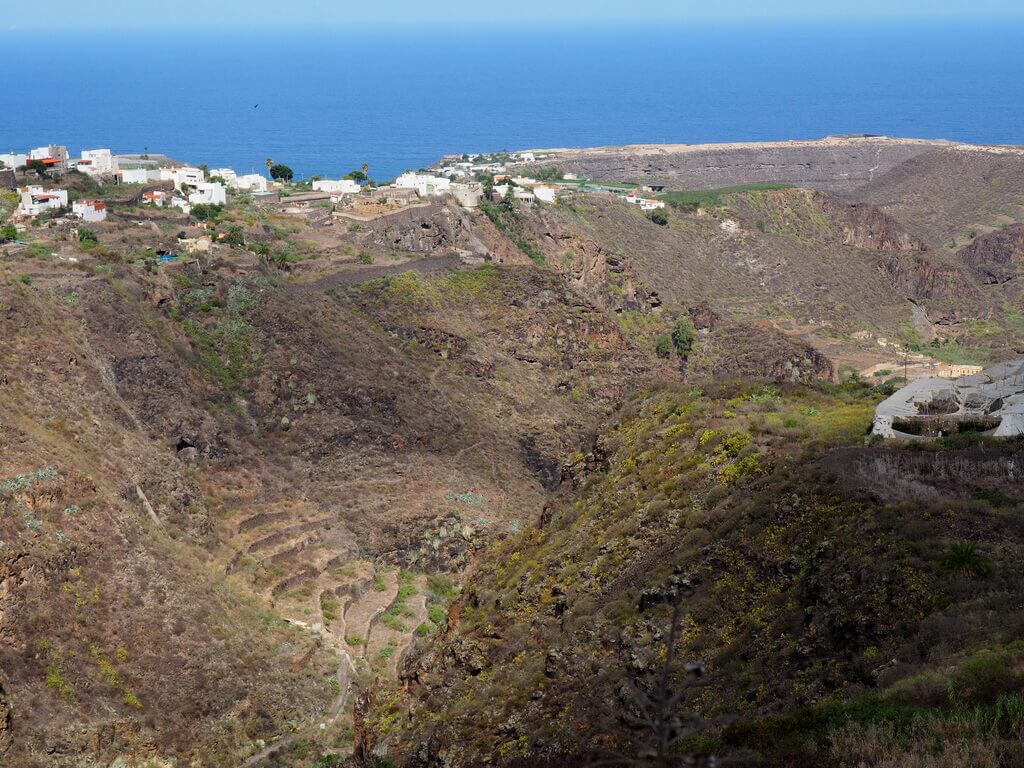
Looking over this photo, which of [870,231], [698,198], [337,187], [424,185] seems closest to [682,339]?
[424,185]

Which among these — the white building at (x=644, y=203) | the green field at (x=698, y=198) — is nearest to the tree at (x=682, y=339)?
the white building at (x=644, y=203)

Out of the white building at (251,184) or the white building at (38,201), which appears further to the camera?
the white building at (251,184)

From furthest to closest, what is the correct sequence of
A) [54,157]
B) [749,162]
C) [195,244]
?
[749,162] → [54,157] → [195,244]

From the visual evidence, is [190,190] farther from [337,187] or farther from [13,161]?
[337,187]

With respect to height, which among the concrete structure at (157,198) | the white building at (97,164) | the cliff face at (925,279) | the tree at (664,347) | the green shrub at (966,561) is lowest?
the tree at (664,347)

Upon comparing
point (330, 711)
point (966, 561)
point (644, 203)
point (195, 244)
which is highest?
point (644, 203)

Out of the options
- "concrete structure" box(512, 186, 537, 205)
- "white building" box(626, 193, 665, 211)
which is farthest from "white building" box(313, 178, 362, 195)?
"white building" box(626, 193, 665, 211)

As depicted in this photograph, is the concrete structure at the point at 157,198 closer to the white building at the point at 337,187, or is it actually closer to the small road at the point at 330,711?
the white building at the point at 337,187

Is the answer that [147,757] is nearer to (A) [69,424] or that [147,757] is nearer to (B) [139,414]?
(A) [69,424]

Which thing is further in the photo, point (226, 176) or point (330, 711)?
point (226, 176)
